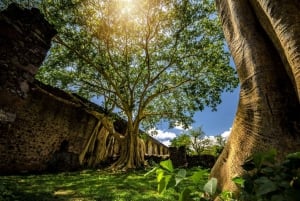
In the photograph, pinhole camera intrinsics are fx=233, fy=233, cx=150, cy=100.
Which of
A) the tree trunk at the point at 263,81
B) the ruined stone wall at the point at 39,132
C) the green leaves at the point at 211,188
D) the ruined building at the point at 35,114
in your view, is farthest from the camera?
the ruined stone wall at the point at 39,132

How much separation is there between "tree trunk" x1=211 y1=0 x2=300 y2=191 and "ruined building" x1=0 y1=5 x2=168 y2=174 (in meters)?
4.01

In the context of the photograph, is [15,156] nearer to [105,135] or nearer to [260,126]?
[105,135]

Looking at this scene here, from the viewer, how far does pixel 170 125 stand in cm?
1549

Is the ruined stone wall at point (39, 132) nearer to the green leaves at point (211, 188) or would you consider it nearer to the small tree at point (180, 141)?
the green leaves at point (211, 188)

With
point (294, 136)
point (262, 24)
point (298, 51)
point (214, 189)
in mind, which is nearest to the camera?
point (214, 189)

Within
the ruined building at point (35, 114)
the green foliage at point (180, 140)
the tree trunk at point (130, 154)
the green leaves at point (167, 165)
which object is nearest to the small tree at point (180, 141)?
the green foliage at point (180, 140)

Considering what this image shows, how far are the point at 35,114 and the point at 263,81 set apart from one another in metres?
12.1

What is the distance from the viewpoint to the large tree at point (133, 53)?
11.0m

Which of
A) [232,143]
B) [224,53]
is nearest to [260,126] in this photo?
[232,143]

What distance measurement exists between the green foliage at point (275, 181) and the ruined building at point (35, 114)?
15.1ft

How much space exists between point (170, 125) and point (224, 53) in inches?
230

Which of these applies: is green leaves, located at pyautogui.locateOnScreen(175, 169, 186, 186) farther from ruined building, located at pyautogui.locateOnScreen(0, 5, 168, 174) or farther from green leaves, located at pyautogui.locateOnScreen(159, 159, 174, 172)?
ruined building, located at pyautogui.locateOnScreen(0, 5, 168, 174)

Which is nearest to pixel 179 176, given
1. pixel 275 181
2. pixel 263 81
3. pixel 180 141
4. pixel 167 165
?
pixel 167 165

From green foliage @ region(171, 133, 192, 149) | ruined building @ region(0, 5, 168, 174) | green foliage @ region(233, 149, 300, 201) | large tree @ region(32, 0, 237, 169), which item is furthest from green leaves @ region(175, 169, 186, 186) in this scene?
green foliage @ region(171, 133, 192, 149)
